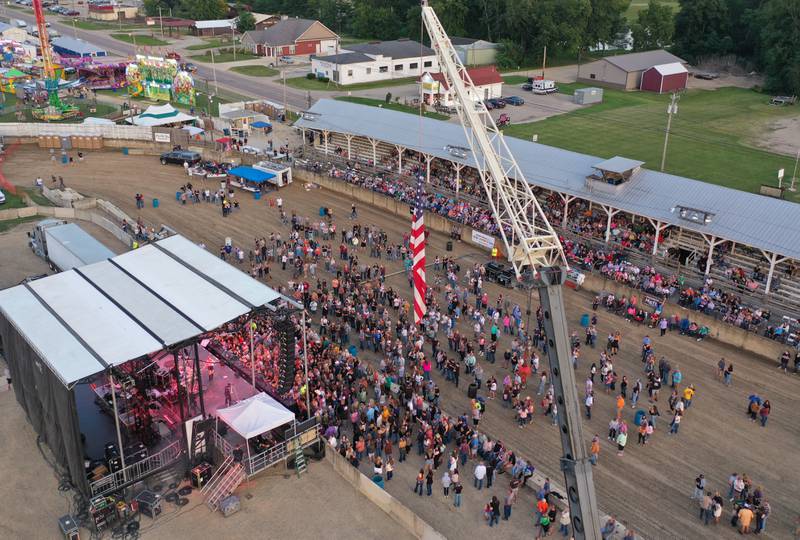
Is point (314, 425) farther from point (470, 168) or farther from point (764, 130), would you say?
point (764, 130)

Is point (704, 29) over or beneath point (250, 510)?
over

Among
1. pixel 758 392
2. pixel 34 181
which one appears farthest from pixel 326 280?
pixel 34 181

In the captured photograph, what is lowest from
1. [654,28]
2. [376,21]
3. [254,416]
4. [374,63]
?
[254,416]

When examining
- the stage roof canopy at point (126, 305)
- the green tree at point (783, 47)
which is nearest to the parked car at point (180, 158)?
the stage roof canopy at point (126, 305)

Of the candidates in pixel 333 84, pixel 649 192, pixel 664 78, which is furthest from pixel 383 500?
pixel 664 78

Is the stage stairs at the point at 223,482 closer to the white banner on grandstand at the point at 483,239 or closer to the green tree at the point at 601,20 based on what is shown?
the white banner on grandstand at the point at 483,239

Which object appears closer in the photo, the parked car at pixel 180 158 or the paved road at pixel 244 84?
the parked car at pixel 180 158

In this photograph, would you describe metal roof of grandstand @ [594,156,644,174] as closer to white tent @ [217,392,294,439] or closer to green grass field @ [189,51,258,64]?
white tent @ [217,392,294,439]

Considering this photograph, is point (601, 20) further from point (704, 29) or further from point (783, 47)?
point (783, 47)
